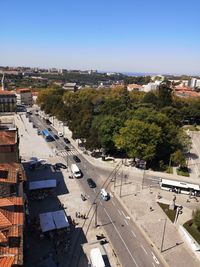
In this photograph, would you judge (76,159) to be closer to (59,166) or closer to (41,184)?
(59,166)

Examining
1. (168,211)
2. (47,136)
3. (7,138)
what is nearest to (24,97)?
(47,136)

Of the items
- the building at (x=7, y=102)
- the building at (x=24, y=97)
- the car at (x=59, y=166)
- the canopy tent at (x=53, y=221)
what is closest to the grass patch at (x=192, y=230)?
the canopy tent at (x=53, y=221)

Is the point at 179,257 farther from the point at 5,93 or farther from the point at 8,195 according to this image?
the point at 5,93

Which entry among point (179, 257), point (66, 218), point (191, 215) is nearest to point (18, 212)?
point (66, 218)

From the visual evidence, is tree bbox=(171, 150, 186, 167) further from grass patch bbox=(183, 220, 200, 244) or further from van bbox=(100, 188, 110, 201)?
van bbox=(100, 188, 110, 201)

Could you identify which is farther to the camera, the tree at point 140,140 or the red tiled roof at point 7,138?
the tree at point 140,140

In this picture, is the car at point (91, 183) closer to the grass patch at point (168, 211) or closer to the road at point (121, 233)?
the road at point (121, 233)

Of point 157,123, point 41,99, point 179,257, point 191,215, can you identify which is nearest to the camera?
point 179,257
